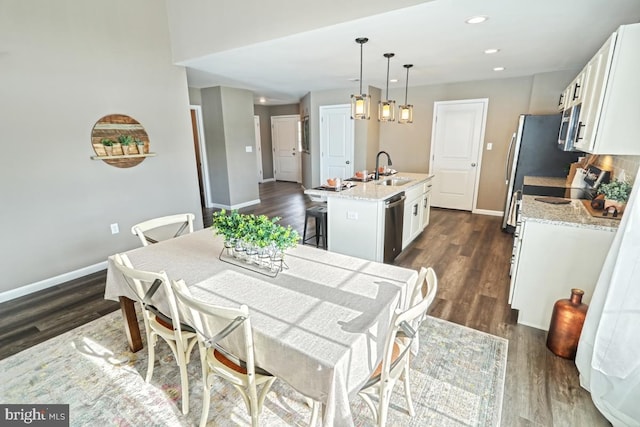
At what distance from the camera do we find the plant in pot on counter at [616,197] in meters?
2.23

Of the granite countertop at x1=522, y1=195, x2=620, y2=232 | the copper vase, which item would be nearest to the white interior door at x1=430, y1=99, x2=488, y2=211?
the granite countertop at x1=522, y1=195, x2=620, y2=232

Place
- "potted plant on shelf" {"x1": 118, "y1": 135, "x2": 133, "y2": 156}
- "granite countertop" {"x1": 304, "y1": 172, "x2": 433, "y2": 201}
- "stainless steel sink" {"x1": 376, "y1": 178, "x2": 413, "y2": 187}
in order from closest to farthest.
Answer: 1. "granite countertop" {"x1": 304, "y1": 172, "x2": 433, "y2": 201}
2. "potted plant on shelf" {"x1": 118, "y1": 135, "x2": 133, "y2": 156}
3. "stainless steel sink" {"x1": 376, "y1": 178, "x2": 413, "y2": 187}

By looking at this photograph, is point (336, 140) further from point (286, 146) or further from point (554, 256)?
point (554, 256)

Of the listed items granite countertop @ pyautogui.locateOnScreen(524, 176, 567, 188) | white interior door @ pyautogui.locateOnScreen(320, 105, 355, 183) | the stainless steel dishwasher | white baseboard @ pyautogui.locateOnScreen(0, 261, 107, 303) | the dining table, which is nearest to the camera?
the dining table

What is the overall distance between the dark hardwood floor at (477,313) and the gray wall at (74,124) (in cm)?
44

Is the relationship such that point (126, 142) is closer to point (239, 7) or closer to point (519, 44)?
point (239, 7)

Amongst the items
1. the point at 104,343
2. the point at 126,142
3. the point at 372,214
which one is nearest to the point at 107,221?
the point at 126,142

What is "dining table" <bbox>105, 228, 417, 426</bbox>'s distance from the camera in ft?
3.67

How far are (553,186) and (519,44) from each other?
1.60 metres

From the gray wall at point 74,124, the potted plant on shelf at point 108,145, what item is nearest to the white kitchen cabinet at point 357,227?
the gray wall at point 74,124

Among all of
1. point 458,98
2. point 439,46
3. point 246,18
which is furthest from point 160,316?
point 458,98

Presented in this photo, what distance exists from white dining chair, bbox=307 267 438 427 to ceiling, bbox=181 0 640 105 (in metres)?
2.08

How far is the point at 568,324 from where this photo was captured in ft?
6.77

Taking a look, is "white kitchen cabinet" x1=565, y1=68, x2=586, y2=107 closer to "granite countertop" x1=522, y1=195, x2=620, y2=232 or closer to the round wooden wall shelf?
"granite countertop" x1=522, y1=195, x2=620, y2=232
